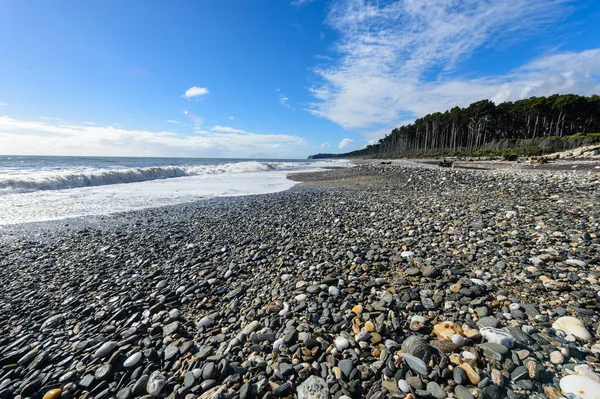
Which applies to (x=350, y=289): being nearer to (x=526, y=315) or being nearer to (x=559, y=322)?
(x=526, y=315)

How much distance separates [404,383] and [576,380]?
1.10 metres

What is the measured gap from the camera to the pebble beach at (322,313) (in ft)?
6.07

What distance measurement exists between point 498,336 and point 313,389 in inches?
63.3

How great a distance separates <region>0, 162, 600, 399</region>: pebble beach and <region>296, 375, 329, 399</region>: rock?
0.05 ft

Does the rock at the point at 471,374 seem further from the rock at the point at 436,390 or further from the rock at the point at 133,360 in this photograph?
the rock at the point at 133,360

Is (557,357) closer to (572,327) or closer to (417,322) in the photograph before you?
(572,327)

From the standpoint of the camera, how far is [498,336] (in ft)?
6.56

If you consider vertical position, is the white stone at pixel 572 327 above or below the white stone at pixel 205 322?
above

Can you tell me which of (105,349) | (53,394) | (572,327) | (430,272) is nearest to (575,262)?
(572,327)

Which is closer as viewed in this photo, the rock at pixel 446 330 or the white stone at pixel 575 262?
the rock at pixel 446 330

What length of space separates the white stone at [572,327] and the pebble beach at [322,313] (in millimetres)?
11

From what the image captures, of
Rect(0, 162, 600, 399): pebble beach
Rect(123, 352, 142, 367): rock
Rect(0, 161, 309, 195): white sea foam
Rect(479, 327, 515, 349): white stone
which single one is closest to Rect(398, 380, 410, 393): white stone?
Rect(0, 162, 600, 399): pebble beach

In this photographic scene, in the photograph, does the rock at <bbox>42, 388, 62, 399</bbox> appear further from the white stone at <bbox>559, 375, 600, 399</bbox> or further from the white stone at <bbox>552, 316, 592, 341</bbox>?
the white stone at <bbox>552, 316, 592, 341</bbox>

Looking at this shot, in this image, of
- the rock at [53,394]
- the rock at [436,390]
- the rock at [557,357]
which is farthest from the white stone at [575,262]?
the rock at [53,394]
